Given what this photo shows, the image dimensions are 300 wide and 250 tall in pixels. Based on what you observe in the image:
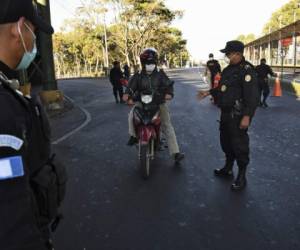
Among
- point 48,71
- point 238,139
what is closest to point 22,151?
point 238,139

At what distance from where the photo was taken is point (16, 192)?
1557 mm

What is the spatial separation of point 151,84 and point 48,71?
959cm

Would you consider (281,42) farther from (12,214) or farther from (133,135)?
(12,214)

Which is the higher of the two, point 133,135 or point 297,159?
point 133,135

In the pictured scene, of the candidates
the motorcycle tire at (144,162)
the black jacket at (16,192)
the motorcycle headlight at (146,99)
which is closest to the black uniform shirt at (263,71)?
the motorcycle headlight at (146,99)

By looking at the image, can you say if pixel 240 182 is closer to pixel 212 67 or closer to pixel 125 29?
pixel 212 67

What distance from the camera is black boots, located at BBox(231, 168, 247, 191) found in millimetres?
5695

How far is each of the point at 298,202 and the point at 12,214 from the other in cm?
425

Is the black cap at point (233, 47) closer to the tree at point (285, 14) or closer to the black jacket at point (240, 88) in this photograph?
the black jacket at point (240, 88)

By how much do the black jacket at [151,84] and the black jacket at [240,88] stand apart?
1118 mm

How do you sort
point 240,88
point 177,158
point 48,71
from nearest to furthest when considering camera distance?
point 240,88
point 177,158
point 48,71

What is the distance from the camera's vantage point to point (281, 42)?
3359 cm

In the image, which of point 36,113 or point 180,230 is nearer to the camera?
point 36,113

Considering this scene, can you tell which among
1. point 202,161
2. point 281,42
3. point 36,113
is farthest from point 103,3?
point 36,113
